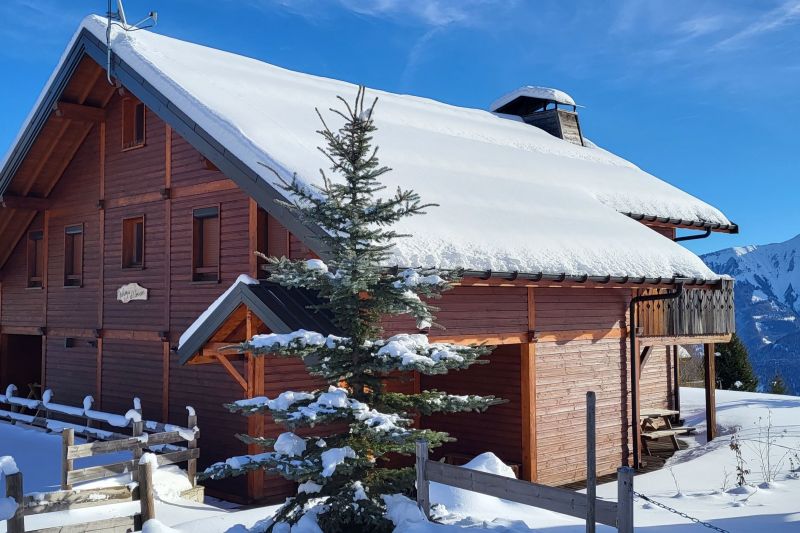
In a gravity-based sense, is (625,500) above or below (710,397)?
above

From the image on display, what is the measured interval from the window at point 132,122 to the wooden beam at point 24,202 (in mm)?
3546

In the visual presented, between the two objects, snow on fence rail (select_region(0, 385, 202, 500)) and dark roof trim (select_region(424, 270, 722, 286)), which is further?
dark roof trim (select_region(424, 270, 722, 286))

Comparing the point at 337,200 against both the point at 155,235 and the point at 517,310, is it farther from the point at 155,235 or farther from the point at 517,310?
the point at 155,235

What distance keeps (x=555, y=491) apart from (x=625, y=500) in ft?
2.72

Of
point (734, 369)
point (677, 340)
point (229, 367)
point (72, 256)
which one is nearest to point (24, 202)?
point (72, 256)

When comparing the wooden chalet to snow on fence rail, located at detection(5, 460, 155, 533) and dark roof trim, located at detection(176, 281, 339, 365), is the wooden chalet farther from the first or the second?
snow on fence rail, located at detection(5, 460, 155, 533)

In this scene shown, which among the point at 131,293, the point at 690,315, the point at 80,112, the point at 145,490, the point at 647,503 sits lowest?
the point at 647,503

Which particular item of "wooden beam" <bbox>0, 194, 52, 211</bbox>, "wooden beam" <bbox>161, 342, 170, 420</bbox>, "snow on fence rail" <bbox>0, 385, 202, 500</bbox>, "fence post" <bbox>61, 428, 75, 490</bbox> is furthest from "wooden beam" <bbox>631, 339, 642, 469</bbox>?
"wooden beam" <bbox>0, 194, 52, 211</bbox>

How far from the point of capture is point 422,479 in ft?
25.1

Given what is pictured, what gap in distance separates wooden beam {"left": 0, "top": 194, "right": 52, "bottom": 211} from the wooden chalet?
3 centimetres

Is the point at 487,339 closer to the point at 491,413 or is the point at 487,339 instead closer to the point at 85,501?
the point at 491,413

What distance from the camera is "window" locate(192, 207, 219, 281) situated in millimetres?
13148

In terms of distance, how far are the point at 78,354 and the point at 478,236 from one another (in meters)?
9.94

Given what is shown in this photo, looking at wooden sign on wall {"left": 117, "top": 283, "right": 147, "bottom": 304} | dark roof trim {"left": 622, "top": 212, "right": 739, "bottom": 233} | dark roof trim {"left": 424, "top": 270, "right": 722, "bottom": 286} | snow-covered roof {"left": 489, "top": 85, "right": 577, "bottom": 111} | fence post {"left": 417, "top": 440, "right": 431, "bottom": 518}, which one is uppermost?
snow-covered roof {"left": 489, "top": 85, "right": 577, "bottom": 111}
